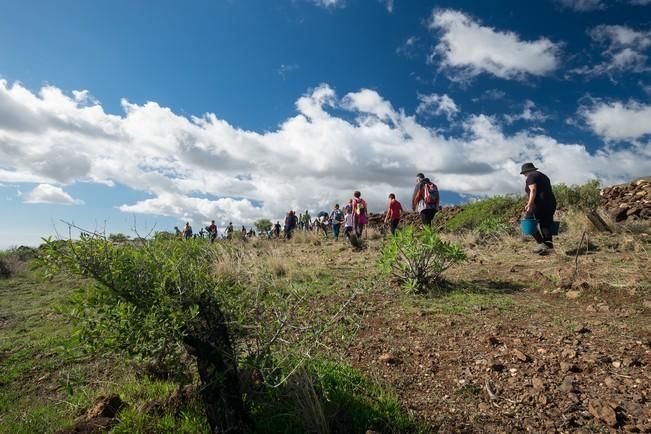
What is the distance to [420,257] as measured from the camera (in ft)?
19.9

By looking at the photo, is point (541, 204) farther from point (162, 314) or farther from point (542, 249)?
point (162, 314)

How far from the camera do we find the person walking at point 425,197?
920 cm

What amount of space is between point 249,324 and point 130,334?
813 mm

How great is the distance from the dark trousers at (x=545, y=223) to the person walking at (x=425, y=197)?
212 cm

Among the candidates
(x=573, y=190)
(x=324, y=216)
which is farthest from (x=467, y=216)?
(x=324, y=216)

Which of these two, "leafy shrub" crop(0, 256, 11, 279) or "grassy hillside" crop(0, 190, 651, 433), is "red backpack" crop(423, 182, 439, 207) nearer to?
"grassy hillside" crop(0, 190, 651, 433)

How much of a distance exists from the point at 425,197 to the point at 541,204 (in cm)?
239

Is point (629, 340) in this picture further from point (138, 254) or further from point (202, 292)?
point (138, 254)

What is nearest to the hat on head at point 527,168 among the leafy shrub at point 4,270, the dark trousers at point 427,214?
the dark trousers at point 427,214

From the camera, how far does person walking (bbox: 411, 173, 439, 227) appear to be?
920cm

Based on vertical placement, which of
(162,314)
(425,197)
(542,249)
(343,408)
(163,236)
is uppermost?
(425,197)

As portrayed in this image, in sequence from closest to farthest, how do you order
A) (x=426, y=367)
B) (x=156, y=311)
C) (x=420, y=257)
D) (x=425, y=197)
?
(x=156, y=311), (x=426, y=367), (x=420, y=257), (x=425, y=197)

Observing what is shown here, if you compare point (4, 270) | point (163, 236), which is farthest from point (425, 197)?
point (4, 270)

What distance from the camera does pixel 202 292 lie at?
9.20 feet
